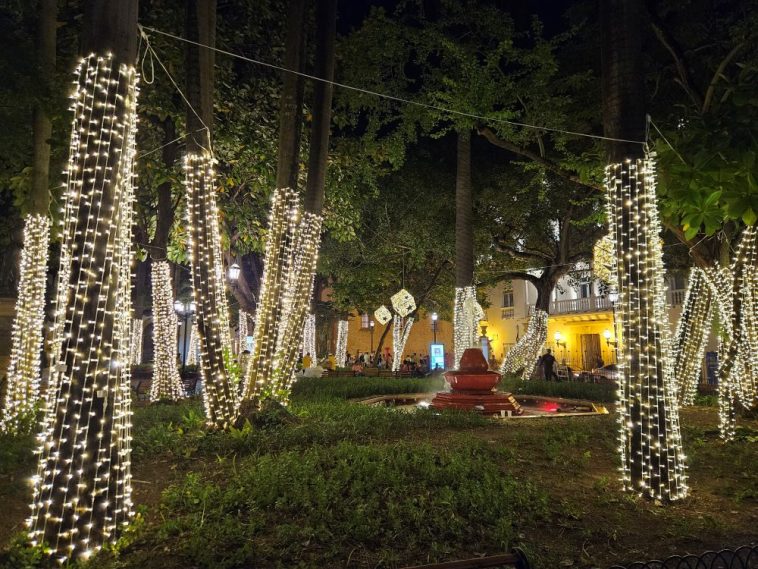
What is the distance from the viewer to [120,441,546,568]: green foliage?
4.21 metres

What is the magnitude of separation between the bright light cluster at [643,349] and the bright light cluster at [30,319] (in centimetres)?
983

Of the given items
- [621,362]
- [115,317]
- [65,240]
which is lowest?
[621,362]

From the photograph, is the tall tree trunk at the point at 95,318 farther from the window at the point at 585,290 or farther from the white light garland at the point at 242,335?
the window at the point at 585,290

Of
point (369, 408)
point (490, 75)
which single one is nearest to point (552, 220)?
point (490, 75)

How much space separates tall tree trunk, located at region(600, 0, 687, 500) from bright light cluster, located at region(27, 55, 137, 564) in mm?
5360

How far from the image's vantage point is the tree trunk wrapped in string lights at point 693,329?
1179cm

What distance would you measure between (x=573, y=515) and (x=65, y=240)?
214 inches

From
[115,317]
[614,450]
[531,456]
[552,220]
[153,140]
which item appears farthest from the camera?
[552,220]

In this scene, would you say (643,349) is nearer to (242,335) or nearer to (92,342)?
(92,342)

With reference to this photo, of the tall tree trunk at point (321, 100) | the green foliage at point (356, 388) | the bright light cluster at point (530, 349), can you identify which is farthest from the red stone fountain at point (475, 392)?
the bright light cluster at point (530, 349)

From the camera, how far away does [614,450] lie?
7.82 m

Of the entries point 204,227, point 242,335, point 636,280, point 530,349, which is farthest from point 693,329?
point 242,335

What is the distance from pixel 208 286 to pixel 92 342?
12.6 ft

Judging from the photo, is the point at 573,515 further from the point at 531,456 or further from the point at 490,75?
the point at 490,75
